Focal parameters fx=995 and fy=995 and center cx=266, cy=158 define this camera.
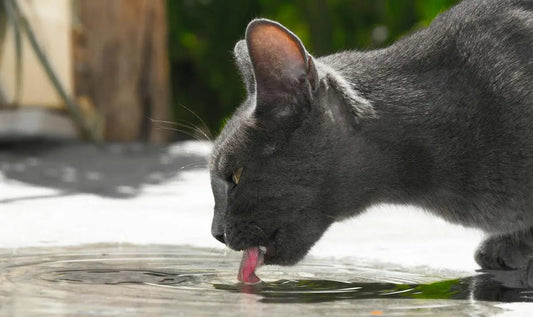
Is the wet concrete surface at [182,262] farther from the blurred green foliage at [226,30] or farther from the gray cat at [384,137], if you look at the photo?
the blurred green foliage at [226,30]

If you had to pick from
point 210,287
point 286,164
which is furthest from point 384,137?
point 210,287

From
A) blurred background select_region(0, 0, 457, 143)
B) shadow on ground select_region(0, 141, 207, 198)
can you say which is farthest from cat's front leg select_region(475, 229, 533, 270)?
blurred background select_region(0, 0, 457, 143)

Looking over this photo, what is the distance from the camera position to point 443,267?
276 cm

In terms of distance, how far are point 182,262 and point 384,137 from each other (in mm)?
668

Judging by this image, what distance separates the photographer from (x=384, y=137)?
2471 mm

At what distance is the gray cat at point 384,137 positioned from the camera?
237cm

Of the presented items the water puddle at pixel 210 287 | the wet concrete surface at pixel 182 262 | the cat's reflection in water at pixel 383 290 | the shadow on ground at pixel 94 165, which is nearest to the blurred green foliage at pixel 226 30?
the shadow on ground at pixel 94 165

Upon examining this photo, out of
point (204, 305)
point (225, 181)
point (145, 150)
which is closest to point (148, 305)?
point (204, 305)

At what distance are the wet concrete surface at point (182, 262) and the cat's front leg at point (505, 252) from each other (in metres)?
0.06

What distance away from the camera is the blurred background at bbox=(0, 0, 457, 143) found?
16.8 ft

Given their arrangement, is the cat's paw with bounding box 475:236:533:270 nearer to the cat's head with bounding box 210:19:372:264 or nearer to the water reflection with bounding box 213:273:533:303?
the water reflection with bounding box 213:273:533:303

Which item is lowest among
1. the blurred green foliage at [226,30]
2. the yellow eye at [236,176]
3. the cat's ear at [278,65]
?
the yellow eye at [236,176]

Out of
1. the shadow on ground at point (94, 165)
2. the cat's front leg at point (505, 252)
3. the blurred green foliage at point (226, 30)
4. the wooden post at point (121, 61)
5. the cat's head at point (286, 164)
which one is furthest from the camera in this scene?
the blurred green foliage at point (226, 30)

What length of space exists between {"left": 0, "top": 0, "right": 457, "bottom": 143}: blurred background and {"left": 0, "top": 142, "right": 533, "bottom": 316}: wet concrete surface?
64 cm
